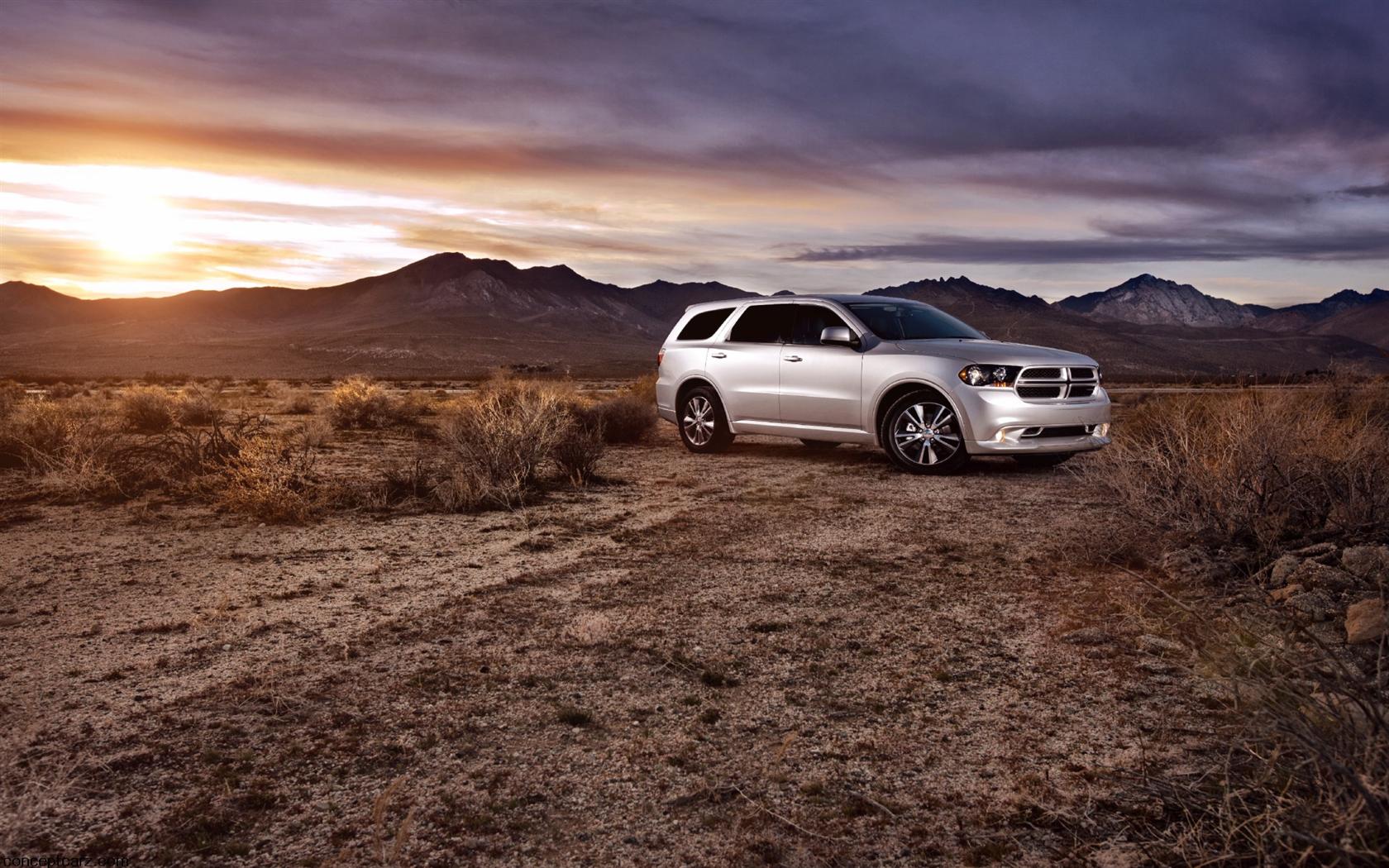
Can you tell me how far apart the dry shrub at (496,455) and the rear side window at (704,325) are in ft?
9.01

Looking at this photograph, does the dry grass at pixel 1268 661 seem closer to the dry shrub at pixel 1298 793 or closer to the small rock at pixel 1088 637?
the dry shrub at pixel 1298 793

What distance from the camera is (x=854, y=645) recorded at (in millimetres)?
4566

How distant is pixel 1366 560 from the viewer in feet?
16.3

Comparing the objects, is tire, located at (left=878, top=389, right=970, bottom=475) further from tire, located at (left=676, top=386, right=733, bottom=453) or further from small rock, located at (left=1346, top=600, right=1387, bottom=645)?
small rock, located at (left=1346, top=600, right=1387, bottom=645)

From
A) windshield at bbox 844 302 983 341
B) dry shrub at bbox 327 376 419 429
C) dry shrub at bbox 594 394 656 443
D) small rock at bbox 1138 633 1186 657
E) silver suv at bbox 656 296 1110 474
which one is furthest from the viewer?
dry shrub at bbox 327 376 419 429

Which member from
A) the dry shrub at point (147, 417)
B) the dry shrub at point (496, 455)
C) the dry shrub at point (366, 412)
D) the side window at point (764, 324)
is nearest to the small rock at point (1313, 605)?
the dry shrub at point (496, 455)

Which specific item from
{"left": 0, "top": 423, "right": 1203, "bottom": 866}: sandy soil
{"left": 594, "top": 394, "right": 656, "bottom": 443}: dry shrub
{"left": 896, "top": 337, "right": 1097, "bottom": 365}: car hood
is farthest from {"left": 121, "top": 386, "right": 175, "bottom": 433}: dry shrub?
{"left": 896, "top": 337, "right": 1097, "bottom": 365}: car hood

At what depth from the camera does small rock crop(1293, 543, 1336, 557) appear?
5352 mm

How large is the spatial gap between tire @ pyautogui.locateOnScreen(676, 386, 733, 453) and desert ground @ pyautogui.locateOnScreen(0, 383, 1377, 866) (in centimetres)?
470

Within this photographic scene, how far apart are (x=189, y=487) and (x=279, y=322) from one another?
202377 millimetres

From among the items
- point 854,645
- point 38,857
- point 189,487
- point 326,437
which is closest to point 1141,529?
point 854,645

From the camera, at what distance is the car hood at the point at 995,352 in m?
9.43

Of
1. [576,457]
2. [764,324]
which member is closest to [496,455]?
[576,457]

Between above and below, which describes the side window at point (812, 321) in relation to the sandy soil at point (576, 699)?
above
